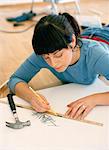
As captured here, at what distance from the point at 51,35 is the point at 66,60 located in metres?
0.16

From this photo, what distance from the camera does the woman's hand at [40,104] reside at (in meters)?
1.13

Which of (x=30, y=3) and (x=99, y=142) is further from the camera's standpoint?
(x=30, y=3)

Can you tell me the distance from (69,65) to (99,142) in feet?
1.43

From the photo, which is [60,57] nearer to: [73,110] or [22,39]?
[73,110]

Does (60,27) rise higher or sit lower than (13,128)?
higher

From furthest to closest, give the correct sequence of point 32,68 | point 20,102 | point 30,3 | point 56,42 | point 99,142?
1. point 30,3
2. point 32,68
3. point 20,102
4. point 56,42
5. point 99,142

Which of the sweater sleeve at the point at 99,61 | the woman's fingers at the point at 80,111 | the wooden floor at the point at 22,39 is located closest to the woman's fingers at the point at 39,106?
the woman's fingers at the point at 80,111

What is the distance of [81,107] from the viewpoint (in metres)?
1.13

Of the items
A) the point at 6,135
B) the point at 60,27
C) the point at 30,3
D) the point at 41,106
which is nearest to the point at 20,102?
the point at 41,106

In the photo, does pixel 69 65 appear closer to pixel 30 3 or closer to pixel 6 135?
pixel 6 135

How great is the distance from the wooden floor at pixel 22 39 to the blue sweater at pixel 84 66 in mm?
272

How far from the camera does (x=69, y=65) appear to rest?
130cm

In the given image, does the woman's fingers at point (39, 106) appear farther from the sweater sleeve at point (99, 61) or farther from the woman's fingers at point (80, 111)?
the sweater sleeve at point (99, 61)

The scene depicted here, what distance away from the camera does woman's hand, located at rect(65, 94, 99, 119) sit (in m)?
1.11
